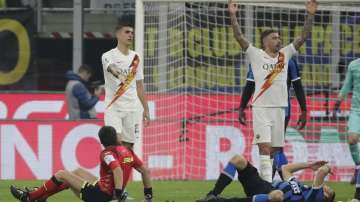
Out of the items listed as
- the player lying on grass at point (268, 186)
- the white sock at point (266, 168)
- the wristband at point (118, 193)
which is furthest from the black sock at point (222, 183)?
the white sock at point (266, 168)

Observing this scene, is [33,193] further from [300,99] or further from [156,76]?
[156,76]

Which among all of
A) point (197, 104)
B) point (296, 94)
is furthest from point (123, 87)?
point (197, 104)

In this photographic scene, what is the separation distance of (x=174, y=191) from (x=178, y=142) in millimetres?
3948

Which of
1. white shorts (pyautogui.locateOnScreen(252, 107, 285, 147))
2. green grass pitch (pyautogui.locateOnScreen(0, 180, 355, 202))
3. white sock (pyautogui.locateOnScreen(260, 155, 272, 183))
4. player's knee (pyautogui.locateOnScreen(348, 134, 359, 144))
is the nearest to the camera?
white sock (pyautogui.locateOnScreen(260, 155, 272, 183))

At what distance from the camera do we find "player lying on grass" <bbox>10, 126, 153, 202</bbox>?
39.8 ft

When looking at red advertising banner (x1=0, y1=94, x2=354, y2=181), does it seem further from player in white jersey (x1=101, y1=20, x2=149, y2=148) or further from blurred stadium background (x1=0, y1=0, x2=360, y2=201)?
player in white jersey (x1=101, y1=20, x2=149, y2=148)

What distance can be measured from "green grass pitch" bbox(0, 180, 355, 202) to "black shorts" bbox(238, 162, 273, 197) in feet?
6.32

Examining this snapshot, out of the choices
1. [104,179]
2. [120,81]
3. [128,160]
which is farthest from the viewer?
[120,81]

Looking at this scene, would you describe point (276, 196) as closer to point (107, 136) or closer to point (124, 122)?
point (107, 136)

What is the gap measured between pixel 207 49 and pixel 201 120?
1381 millimetres

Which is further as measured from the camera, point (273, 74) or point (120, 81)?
point (120, 81)

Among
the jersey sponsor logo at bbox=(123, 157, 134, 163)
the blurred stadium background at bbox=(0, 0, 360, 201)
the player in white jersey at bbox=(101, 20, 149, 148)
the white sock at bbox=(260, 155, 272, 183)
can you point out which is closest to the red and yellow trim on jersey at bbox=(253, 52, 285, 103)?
the white sock at bbox=(260, 155, 272, 183)

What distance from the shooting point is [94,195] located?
12.2m

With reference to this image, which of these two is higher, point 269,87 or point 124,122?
point 269,87
